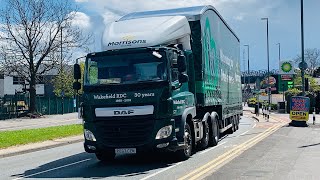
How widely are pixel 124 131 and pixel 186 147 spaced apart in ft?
6.24

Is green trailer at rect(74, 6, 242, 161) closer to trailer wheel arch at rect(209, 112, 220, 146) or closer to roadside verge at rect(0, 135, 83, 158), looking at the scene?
trailer wheel arch at rect(209, 112, 220, 146)

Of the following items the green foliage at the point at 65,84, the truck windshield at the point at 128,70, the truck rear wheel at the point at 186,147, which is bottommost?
the truck rear wheel at the point at 186,147

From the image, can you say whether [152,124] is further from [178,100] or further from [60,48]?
[60,48]

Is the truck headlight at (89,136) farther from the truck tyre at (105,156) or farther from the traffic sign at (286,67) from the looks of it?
the traffic sign at (286,67)

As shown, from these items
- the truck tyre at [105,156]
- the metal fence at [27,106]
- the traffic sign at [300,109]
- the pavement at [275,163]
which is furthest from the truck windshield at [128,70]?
the metal fence at [27,106]

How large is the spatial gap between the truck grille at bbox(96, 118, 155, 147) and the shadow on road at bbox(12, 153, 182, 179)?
0.67 m

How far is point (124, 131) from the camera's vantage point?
1202 cm

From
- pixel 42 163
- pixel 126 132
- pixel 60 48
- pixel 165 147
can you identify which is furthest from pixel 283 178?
pixel 60 48

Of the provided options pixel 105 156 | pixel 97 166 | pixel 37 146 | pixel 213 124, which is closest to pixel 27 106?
pixel 37 146

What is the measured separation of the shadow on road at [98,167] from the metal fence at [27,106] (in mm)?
34951

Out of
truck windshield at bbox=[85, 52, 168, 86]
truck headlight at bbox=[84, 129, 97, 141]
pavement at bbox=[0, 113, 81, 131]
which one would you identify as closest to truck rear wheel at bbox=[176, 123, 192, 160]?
truck windshield at bbox=[85, 52, 168, 86]

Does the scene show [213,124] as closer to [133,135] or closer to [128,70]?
[133,135]

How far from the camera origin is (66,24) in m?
51.8

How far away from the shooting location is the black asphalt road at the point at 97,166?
1120cm
